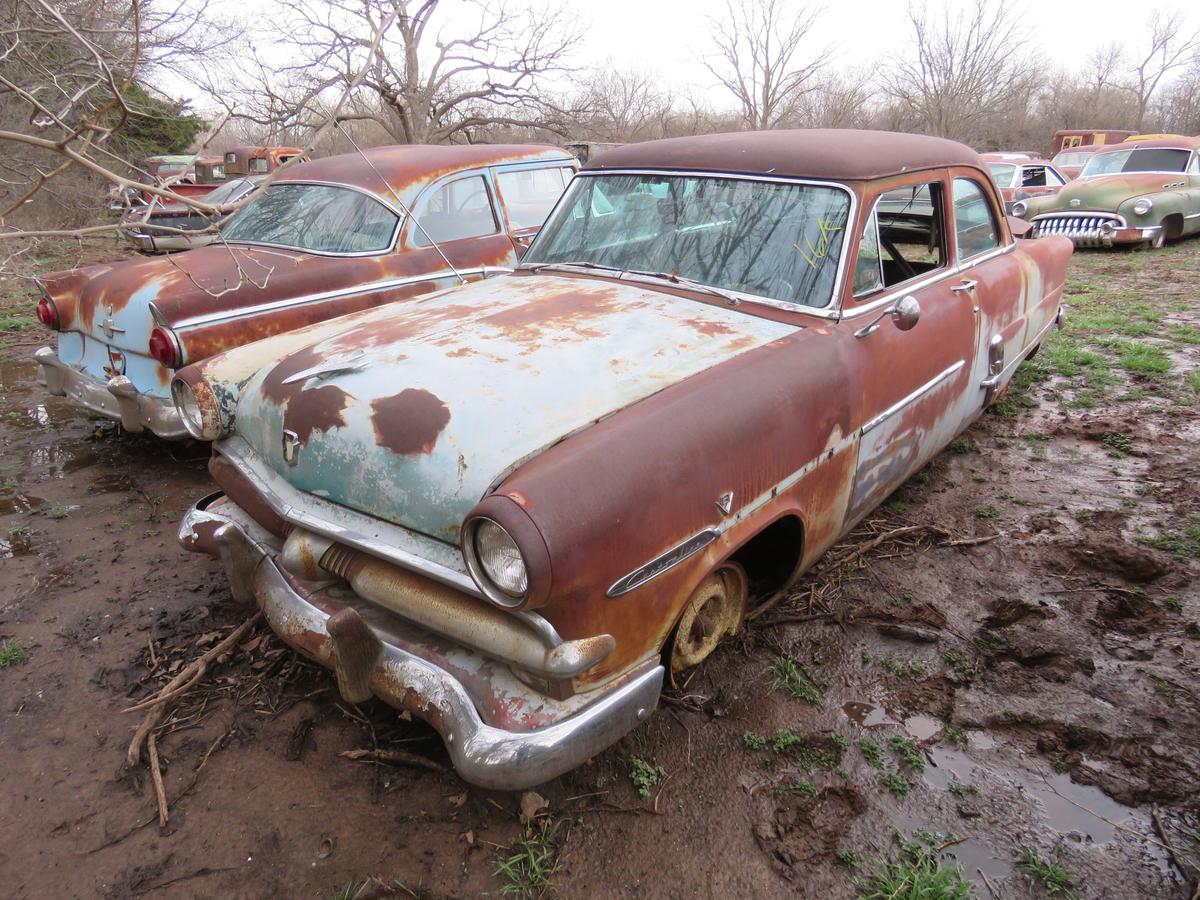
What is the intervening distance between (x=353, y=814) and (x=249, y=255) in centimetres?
348

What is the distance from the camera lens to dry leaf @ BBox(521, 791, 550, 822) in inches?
82.8

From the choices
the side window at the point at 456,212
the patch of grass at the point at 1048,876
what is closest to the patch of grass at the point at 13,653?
the side window at the point at 456,212

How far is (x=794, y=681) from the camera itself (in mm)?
2619

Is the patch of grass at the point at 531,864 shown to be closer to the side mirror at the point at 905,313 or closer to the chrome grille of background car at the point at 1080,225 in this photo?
the side mirror at the point at 905,313

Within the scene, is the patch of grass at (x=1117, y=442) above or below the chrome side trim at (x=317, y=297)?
below

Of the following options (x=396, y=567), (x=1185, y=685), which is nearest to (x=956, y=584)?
(x=1185, y=685)

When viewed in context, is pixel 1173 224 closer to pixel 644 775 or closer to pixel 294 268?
pixel 294 268

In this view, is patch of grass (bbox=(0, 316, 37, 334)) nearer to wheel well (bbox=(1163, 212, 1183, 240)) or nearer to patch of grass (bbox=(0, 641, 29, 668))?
patch of grass (bbox=(0, 641, 29, 668))

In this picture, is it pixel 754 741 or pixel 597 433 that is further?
pixel 754 741

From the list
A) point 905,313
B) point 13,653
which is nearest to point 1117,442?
point 905,313

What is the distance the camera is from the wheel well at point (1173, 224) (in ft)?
32.8

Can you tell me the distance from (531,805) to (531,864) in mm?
162

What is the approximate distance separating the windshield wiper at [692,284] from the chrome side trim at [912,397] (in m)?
0.65

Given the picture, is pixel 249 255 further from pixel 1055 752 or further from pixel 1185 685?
pixel 1185 685
